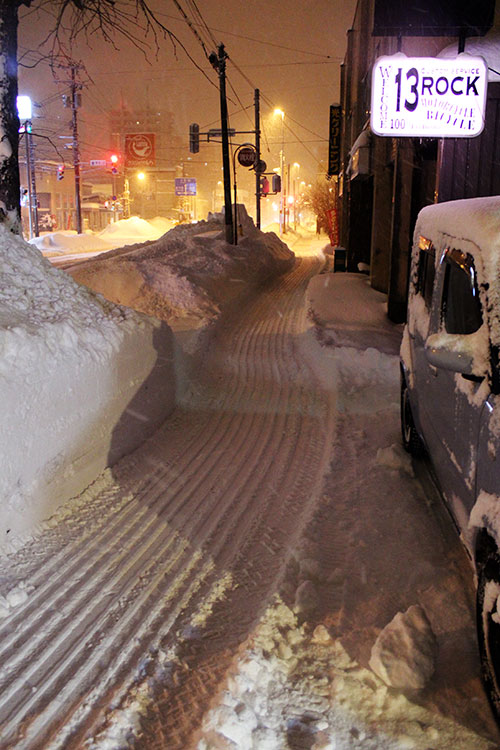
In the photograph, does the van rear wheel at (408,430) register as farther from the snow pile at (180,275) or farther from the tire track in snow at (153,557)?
the snow pile at (180,275)

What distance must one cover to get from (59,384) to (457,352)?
318 cm

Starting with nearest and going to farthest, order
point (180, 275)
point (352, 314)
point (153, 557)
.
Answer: point (153, 557)
point (352, 314)
point (180, 275)

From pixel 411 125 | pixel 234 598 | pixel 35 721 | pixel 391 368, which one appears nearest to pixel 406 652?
pixel 234 598

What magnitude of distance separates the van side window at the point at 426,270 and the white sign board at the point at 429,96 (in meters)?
5.31

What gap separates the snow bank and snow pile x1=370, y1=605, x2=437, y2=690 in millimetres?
2580

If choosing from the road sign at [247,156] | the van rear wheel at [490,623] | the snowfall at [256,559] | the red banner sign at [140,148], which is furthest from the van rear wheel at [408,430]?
the red banner sign at [140,148]

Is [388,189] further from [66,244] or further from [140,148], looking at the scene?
[140,148]

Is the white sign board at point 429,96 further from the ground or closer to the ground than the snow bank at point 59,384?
further from the ground

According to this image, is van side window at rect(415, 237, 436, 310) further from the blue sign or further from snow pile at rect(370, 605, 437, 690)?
the blue sign

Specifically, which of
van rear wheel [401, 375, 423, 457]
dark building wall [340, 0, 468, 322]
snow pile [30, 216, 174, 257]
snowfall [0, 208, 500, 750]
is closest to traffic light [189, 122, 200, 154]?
dark building wall [340, 0, 468, 322]

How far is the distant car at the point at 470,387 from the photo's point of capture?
9.05ft

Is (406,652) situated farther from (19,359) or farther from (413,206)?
(413,206)

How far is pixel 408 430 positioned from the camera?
5961 millimetres

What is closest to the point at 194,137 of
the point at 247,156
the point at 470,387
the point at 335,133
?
the point at 247,156
